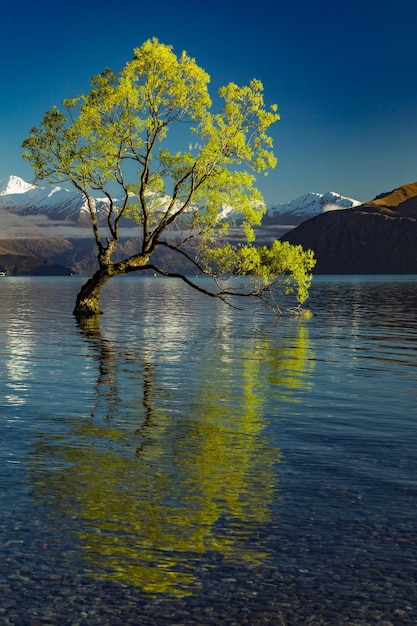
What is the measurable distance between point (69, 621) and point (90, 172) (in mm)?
54253

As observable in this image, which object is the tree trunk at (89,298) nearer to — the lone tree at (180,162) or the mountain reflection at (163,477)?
the lone tree at (180,162)

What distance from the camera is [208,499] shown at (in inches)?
527

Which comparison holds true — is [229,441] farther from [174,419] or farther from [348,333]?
[348,333]

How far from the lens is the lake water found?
941cm

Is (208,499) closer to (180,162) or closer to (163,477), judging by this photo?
(163,477)

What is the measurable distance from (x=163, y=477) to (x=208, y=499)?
5.70ft

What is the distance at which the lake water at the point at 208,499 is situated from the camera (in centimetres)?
941

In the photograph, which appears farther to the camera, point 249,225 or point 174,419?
point 249,225

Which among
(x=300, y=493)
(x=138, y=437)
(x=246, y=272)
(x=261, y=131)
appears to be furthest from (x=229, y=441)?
(x=261, y=131)

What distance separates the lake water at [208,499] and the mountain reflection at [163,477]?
4 cm

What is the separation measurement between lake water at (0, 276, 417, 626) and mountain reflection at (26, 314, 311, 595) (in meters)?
0.04

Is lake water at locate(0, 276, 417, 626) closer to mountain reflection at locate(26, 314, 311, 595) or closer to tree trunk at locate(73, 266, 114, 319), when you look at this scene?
mountain reflection at locate(26, 314, 311, 595)

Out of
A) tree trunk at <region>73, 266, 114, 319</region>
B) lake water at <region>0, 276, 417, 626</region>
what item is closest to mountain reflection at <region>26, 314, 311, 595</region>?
lake water at <region>0, 276, 417, 626</region>

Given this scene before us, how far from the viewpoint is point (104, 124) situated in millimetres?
58531
